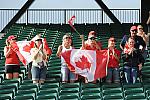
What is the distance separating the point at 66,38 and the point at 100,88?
160 centimetres

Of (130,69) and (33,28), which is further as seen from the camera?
(33,28)

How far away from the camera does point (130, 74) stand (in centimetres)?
1762

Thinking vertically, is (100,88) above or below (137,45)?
below

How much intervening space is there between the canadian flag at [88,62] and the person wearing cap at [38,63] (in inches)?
23.4

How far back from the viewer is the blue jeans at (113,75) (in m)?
17.7

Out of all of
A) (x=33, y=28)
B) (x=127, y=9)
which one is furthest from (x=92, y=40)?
(x=127, y=9)

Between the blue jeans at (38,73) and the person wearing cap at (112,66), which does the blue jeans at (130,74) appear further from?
the blue jeans at (38,73)

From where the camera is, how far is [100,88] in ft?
57.6

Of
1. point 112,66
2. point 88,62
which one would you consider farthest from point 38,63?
point 112,66

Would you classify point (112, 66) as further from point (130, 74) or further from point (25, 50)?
point (25, 50)

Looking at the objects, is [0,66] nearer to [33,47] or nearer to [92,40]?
[33,47]

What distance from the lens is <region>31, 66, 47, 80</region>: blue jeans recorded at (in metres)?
17.6

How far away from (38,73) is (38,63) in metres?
0.26

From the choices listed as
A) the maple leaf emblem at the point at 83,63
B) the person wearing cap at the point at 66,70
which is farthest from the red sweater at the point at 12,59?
the maple leaf emblem at the point at 83,63
